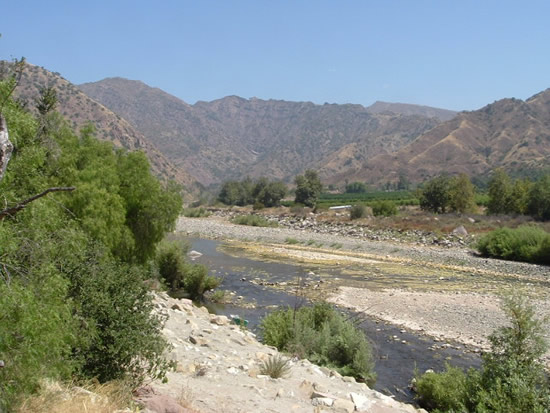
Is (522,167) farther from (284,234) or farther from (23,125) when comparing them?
(23,125)

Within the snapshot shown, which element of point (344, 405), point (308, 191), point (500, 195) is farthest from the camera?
point (308, 191)

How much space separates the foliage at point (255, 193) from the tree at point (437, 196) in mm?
30537

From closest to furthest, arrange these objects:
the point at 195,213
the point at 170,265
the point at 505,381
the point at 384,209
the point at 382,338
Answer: the point at 505,381 < the point at 382,338 < the point at 170,265 < the point at 384,209 < the point at 195,213

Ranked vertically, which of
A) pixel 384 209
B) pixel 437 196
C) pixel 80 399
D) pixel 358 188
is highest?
pixel 437 196

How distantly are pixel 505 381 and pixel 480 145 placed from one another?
168 metres

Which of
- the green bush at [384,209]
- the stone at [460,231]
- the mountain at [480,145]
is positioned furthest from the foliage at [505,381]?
the mountain at [480,145]

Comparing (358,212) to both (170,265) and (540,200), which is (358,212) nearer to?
(540,200)

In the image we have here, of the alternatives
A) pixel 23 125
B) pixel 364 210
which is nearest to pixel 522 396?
pixel 23 125

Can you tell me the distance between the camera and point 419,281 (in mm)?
30344

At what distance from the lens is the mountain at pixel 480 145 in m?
151

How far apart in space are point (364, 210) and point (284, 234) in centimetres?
1687

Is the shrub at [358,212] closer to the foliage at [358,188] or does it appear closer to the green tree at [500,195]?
the green tree at [500,195]

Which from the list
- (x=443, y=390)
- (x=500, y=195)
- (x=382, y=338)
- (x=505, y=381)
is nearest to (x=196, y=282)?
(x=382, y=338)

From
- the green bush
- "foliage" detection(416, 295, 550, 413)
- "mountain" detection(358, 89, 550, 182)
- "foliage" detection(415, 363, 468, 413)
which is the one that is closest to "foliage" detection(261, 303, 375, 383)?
"foliage" detection(415, 363, 468, 413)
